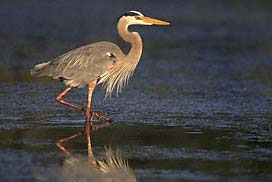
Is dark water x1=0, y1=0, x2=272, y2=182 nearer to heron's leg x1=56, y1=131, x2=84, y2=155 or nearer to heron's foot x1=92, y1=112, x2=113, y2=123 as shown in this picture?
heron's leg x1=56, y1=131, x2=84, y2=155

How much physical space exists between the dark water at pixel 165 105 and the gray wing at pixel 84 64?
0.54 meters

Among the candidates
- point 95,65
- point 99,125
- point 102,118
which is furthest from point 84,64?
point 99,125

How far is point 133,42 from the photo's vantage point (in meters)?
10.1

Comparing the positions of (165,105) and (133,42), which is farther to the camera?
(165,105)

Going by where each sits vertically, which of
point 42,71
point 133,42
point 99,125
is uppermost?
point 133,42

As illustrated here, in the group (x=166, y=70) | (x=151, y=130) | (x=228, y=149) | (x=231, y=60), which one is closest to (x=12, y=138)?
(x=151, y=130)

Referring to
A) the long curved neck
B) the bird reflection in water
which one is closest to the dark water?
the bird reflection in water

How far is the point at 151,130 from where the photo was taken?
8.94 metres

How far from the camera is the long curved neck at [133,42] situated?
1004 centimetres

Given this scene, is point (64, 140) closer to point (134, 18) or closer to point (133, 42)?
point (133, 42)

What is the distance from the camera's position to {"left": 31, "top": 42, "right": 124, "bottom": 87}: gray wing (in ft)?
32.0

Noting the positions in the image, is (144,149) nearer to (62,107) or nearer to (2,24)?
(62,107)

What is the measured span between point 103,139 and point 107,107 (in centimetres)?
205

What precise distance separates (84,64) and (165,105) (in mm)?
A: 1463
